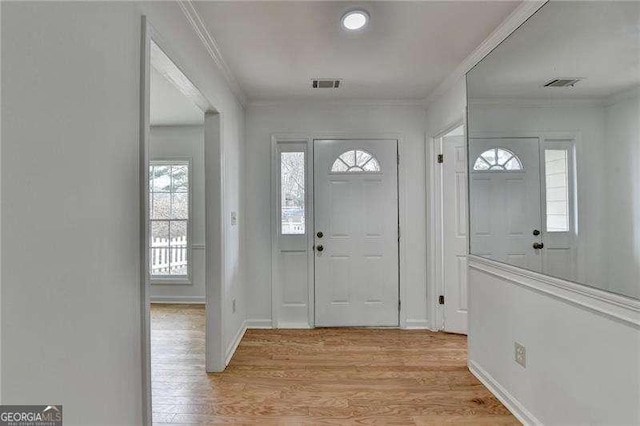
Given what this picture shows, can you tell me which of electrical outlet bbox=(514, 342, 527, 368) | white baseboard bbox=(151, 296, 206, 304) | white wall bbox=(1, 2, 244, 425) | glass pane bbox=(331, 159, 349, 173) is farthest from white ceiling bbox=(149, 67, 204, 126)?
electrical outlet bbox=(514, 342, 527, 368)

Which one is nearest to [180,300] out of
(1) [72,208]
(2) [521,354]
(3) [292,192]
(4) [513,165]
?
(3) [292,192]

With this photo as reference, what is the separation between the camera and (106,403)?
3.78ft

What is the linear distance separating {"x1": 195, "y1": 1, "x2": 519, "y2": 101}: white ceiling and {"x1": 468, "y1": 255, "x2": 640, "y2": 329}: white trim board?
1581 millimetres

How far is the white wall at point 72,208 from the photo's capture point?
814mm

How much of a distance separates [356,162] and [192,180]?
2.46 m

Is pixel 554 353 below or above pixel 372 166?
below

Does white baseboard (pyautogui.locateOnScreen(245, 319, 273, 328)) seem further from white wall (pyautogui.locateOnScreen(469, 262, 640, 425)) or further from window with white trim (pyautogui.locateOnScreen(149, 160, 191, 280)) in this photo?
white wall (pyautogui.locateOnScreen(469, 262, 640, 425))

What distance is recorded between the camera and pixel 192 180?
4578 mm

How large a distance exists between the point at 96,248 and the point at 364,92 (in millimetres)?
2798

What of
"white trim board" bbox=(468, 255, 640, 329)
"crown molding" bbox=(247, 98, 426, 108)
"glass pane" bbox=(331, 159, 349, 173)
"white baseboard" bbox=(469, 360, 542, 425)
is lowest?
"white baseboard" bbox=(469, 360, 542, 425)

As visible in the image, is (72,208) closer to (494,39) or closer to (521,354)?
(521,354)

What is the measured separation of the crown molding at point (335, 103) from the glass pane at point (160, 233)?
232cm

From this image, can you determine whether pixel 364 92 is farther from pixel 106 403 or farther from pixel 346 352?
pixel 106 403

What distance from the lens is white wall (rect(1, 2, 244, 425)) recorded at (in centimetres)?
81
